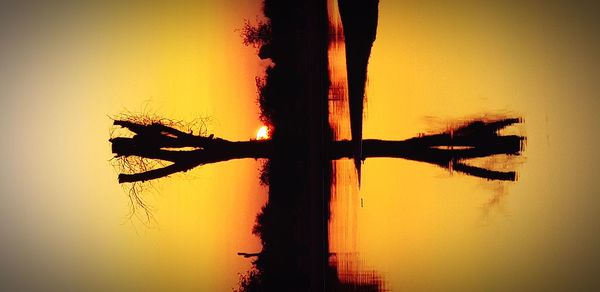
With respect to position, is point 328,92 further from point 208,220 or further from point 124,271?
point 124,271

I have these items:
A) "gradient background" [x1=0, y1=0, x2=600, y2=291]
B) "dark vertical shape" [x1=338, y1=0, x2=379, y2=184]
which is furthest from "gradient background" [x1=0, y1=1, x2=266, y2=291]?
"dark vertical shape" [x1=338, y1=0, x2=379, y2=184]

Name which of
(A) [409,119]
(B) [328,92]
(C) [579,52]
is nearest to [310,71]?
(B) [328,92]

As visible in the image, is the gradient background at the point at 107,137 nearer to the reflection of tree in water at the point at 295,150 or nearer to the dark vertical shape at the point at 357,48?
the reflection of tree in water at the point at 295,150

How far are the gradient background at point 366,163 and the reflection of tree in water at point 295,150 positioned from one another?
34mm

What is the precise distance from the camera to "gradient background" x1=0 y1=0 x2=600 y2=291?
1.20 meters

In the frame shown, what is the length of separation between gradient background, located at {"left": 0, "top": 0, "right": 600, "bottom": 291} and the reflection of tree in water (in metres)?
0.03

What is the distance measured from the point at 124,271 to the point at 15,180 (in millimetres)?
440

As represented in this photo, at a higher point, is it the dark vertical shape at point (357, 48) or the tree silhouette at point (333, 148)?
the dark vertical shape at point (357, 48)

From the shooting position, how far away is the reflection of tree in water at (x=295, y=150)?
122 cm

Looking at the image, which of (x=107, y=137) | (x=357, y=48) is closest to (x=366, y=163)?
(x=357, y=48)

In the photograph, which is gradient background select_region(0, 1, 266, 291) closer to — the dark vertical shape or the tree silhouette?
the tree silhouette

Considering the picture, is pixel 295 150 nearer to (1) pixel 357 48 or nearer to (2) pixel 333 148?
(2) pixel 333 148

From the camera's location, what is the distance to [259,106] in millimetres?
1225

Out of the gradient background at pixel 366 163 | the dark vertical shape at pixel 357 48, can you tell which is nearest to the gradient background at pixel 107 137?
the gradient background at pixel 366 163
